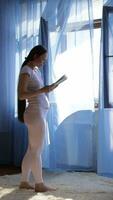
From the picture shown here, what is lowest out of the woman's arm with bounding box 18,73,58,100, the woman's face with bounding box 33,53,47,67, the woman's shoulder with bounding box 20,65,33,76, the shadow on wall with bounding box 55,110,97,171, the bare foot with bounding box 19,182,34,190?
the bare foot with bounding box 19,182,34,190

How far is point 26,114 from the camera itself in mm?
2701

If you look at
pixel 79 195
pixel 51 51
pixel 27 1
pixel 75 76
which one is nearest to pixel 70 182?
pixel 79 195

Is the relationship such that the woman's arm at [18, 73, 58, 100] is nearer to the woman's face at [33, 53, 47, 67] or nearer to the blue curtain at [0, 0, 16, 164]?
the woman's face at [33, 53, 47, 67]

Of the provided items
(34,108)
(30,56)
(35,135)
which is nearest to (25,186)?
(35,135)

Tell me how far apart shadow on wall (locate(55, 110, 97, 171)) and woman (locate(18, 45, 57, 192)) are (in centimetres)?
80

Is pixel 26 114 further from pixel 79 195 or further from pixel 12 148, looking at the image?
pixel 12 148

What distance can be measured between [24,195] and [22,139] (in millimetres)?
1361

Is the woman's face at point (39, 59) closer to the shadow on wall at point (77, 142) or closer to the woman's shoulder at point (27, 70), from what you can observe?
the woman's shoulder at point (27, 70)

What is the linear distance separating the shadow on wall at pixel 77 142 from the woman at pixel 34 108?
0.80 meters

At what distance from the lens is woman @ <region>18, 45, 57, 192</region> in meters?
2.66

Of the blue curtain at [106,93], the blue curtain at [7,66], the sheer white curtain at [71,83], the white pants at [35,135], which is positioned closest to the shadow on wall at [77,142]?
the sheer white curtain at [71,83]

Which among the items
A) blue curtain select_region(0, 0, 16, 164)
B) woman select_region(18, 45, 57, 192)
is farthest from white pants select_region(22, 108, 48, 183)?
blue curtain select_region(0, 0, 16, 164)

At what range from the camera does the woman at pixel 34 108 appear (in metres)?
2.66

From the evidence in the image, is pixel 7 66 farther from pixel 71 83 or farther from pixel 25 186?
pixel 25 186
